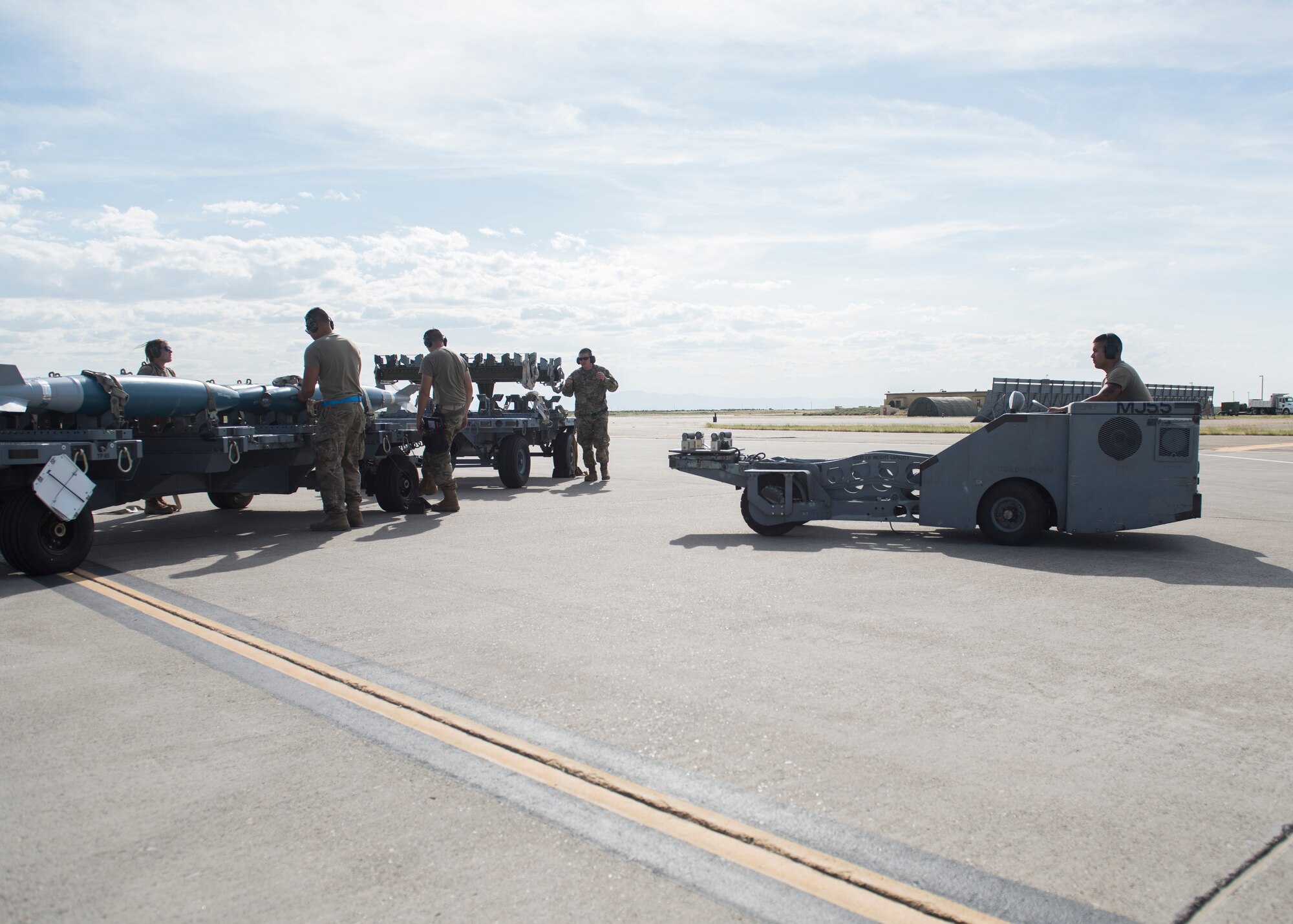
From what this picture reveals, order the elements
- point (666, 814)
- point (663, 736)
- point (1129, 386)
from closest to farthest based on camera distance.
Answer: point (666, 814), point (663, 736), point (1129, 386)

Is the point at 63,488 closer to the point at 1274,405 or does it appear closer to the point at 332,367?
the point at 332,367

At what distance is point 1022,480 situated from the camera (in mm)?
8820

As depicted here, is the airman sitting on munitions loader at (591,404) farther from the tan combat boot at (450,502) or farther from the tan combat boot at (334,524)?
the tan combat boot at (334,524)

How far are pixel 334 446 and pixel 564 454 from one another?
7.16 metres

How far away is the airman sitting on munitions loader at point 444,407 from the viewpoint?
38.1ft

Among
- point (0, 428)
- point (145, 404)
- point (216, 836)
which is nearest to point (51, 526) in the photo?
point (0, 428)

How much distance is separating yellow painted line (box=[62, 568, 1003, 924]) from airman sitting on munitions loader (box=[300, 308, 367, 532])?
5176 millimetres

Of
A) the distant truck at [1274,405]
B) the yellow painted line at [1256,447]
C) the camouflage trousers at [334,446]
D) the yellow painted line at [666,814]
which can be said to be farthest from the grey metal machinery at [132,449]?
the distant truck at [1274,405]

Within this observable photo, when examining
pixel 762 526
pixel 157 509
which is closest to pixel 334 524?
pixel 157 509

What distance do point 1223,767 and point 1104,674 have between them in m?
1.16

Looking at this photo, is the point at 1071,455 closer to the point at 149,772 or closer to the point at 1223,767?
the point at 1223,767

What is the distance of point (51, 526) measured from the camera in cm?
755

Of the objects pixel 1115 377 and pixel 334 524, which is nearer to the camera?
pixel 1115 377

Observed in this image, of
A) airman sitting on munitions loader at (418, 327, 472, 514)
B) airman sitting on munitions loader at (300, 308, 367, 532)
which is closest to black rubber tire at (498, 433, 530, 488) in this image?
airman sitting on munitions loader at (418, 327, 472, 514)
